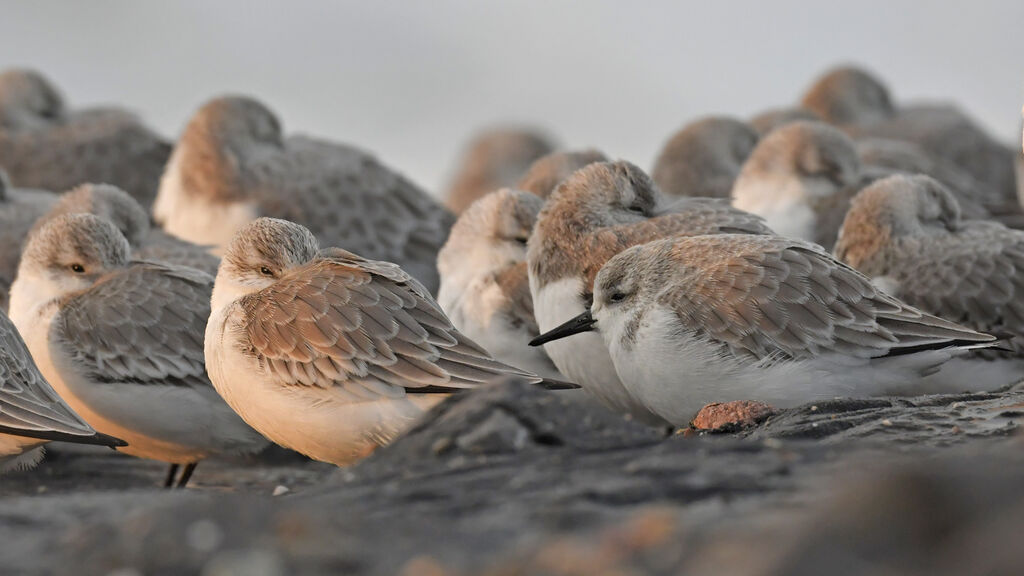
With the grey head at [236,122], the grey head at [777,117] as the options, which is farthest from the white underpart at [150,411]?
the grey head at [777,117]

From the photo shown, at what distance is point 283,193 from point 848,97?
10.3m

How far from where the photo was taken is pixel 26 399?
22.5 feet

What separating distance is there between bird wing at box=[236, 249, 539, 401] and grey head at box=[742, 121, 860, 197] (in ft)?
17.4

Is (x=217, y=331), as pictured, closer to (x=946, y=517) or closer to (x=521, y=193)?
(x=521, y=193)

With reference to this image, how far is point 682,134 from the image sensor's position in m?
14.3

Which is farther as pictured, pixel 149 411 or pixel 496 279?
pixel 496 279

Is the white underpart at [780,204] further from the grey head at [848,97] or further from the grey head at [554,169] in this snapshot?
the grey head at [848,97]

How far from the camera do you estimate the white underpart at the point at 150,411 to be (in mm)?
7801

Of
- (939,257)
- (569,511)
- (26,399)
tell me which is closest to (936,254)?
(939,257)

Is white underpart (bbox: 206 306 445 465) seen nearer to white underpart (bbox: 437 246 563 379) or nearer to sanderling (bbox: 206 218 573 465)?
sanderling (bbox: 206 218 573 465)

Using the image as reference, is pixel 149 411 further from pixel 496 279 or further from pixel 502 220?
Answer: pixel 502 220

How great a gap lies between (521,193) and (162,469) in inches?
123

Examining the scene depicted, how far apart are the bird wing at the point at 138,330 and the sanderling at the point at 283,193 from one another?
313 cm

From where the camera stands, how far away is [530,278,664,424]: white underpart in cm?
786
